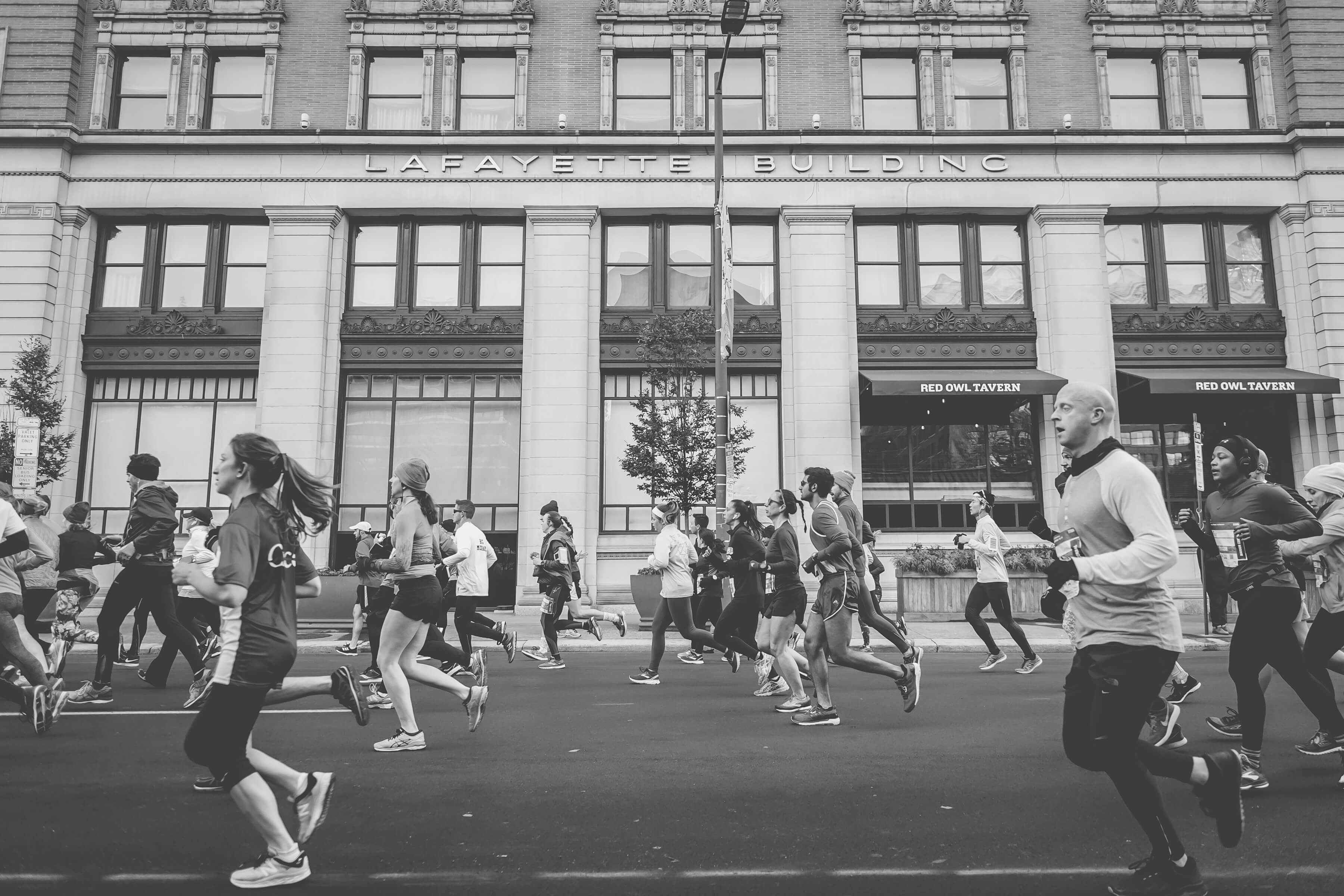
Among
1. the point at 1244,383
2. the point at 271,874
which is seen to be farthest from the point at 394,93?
the point at 271,874

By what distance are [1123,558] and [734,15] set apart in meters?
13.6

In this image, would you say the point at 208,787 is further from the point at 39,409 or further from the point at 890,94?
the point at 890,94

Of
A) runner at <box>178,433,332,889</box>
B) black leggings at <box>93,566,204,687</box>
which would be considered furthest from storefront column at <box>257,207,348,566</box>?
runner at <box>178,433,332,889</box>

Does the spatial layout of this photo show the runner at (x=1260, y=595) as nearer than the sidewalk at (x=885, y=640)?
Yes

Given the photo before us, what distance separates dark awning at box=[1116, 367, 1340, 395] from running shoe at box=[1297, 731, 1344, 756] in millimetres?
14879

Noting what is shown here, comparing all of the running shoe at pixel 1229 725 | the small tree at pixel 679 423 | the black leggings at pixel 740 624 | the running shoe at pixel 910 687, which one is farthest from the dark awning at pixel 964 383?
the running shoe at pixel 1229 725

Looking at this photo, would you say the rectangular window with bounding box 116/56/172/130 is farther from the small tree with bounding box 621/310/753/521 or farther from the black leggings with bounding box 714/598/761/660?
the black leggings with bounding box 714/598/761/660

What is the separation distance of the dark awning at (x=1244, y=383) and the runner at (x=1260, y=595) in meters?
15.4

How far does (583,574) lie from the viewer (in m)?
19.8

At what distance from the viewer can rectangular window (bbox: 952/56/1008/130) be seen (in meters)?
21.7

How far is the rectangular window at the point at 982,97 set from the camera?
2166 cm

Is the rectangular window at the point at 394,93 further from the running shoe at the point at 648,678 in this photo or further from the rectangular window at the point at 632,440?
the running shoe at the point at 648,678

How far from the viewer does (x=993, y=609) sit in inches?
420

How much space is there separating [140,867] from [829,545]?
535 centimetres
